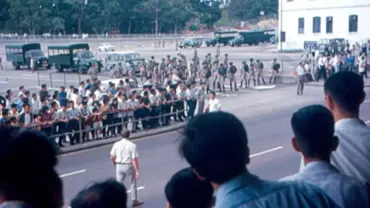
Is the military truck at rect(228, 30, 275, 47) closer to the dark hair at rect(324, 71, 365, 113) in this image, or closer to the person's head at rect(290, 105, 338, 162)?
the dark hair at rect(324, 71, 365, 113)

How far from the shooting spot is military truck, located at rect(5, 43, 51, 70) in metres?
48.0

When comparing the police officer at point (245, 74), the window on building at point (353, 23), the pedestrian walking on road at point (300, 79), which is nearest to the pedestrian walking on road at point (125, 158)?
the pedestrian walking on road at point (300, 79)

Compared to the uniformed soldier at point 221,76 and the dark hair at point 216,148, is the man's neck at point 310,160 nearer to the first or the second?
the dark hair at point 216,148

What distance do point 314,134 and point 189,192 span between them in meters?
0.94

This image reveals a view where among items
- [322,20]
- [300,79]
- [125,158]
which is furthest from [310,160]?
[322,20]

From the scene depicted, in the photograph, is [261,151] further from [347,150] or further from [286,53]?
[286,53]

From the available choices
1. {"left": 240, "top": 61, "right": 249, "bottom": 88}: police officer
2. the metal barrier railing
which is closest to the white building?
{"left": 240, "top": 61, "right": 249, "bottom": 88}: police officer

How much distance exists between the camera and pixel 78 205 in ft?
10.3

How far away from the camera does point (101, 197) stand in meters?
3.15

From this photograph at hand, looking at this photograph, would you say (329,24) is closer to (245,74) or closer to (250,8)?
(245,74)

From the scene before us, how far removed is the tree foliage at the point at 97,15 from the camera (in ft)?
241

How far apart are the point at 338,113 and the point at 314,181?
1.07 m

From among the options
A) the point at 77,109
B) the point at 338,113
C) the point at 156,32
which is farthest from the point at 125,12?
the point at 338,113

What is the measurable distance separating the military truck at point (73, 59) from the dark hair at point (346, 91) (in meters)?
40.1
